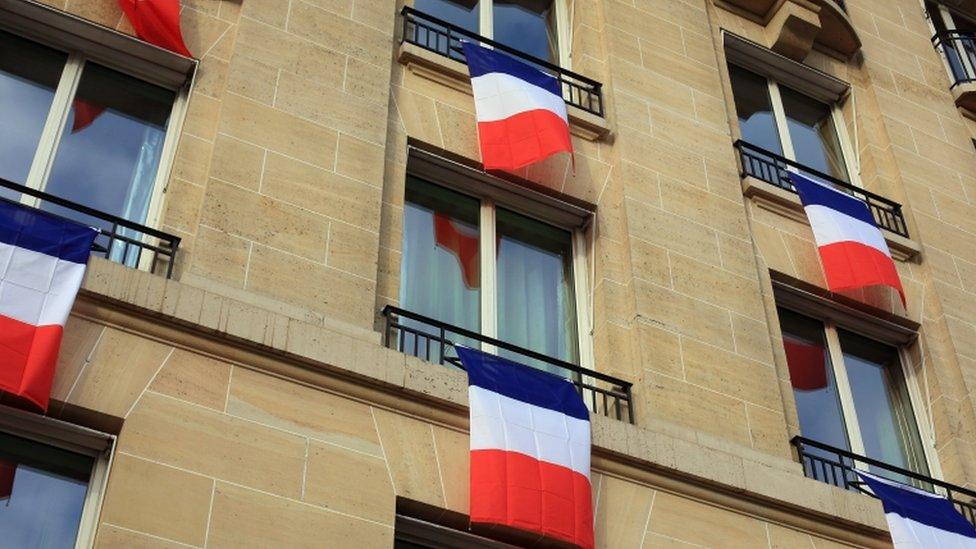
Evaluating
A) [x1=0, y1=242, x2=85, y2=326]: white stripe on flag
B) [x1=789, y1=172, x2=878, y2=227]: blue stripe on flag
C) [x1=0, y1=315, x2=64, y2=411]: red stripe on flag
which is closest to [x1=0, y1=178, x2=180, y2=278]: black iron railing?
[x1=0, y1=242, x2=85, y2=326]: white stripe on flag

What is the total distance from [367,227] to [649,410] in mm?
3240

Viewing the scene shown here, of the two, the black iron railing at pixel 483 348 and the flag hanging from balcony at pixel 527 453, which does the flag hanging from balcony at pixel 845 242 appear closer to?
the black iron railing at pixel 483 348

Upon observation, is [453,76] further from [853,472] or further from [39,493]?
[39,493]

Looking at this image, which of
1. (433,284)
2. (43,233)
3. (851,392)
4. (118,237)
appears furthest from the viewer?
(851,392)

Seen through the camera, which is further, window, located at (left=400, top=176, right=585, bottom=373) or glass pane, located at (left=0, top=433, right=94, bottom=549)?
window, located at (left=400, top=176, right=585, bottom=373)

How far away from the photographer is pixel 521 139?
47.6 ft

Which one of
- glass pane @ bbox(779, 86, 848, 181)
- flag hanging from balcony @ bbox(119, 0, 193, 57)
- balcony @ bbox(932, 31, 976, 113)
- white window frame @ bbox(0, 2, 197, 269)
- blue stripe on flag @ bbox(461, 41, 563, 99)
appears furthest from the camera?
balcony @ bbox(932, 31, 976, 113)

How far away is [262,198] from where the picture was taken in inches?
479

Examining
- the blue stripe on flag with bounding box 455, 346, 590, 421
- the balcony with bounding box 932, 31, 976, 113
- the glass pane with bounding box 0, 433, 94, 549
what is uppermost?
the balcony with bounding box 932, 31, 976, 113

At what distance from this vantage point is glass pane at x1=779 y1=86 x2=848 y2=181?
18.6 m

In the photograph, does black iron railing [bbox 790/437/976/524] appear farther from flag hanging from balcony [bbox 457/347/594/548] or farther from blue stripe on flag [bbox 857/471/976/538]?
flag hanging from balcony [bbox 457/347/594/548]

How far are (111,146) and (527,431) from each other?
490cm

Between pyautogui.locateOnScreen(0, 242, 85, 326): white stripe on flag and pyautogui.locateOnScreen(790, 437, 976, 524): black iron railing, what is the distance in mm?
7466

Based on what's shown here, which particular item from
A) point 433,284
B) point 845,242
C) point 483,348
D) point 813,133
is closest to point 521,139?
point 433,284
